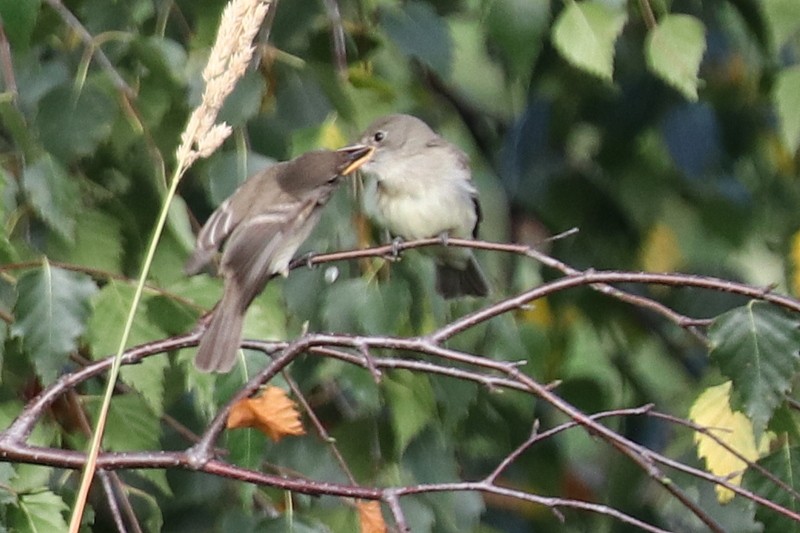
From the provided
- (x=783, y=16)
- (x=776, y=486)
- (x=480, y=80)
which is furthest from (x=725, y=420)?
(x=480, y=80)

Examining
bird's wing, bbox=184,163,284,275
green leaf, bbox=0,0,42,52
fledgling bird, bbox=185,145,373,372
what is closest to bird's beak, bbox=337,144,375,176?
fledgling bird, bbox=185,145,373,372

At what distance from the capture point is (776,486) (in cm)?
188

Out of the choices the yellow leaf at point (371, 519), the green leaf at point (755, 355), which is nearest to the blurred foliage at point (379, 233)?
the green leaf at point (755, 355)

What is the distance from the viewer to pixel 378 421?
2.71 metres

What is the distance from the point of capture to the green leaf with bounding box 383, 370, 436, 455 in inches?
95.0

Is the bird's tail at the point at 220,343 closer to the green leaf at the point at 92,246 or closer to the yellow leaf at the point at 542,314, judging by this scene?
the green leaf at the point at 92,246

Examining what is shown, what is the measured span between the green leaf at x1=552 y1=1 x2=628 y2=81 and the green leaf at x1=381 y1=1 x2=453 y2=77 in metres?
0.35

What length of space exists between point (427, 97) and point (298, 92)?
2.43 feet

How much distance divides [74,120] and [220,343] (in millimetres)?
504

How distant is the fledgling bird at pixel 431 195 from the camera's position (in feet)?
11.9

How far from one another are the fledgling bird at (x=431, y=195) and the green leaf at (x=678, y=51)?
4.39 ft

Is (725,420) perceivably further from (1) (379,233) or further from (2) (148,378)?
(1) (379,233)

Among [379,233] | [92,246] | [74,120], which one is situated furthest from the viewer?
[379,233]

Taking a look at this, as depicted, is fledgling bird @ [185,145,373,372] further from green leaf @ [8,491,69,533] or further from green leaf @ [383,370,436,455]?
green leaf @ [8,491,69,533]
